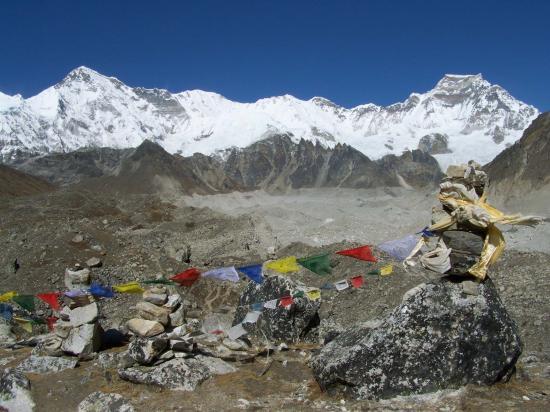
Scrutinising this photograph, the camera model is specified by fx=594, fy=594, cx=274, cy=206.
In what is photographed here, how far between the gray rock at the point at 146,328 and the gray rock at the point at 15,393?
84.6 inches

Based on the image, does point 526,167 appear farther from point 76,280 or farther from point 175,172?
point 76,280

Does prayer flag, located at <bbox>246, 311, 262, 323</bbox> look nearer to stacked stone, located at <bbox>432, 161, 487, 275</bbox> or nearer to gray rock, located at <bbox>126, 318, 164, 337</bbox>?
gray rock, located at <bbox>126, 318, 164, 337</bbox>

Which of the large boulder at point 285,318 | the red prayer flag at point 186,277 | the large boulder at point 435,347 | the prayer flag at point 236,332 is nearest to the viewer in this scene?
the large boulder at point 435,347

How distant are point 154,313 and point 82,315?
137 centimetres

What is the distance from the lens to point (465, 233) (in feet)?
27.2

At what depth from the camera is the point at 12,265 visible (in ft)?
88.4

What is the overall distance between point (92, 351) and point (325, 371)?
198 inches

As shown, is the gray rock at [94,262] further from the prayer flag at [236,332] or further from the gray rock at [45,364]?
the gray rock at [45,364]

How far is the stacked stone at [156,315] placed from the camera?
11.1 m

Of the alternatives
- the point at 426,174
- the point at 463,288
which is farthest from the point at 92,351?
the point at 426,174

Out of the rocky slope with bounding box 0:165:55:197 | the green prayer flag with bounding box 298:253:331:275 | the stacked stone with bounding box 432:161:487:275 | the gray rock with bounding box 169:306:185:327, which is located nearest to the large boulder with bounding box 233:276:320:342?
the green prayer flag with bounding box 298:253:331:275

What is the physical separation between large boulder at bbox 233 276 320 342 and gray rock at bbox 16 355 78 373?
12.0ft

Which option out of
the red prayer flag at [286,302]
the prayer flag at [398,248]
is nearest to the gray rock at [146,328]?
the red prayer flag at [286,302]

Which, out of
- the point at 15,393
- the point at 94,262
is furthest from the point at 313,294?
the point at 94,262
